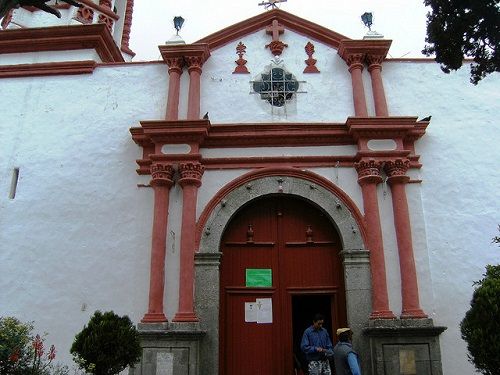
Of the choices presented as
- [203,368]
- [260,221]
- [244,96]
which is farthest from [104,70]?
[203,368]

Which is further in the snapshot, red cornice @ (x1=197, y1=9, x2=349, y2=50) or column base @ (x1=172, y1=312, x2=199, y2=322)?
red cornice @ (x1=197, y1=9, x2=349, y2=50)

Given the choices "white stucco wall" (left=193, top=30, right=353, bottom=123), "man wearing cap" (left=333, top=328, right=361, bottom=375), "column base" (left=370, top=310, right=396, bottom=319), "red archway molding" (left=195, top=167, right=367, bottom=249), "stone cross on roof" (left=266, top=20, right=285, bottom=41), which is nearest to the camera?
"man wearing cap" (left=333, top=328, right=361, bottom=375)

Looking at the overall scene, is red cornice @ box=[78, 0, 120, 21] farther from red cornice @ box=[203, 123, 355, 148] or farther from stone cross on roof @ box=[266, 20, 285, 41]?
red cornice @ box=[203, 123, 355, 148]

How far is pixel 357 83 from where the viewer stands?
9883 mm

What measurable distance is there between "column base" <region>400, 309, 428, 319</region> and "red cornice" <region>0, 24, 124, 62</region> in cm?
761

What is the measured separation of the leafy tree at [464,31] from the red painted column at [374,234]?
277cm

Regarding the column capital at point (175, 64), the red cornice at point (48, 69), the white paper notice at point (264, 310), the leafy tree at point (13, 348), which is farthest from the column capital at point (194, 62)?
the leafy tree at point (13, 348)

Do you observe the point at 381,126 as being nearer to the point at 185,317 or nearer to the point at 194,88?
the point at 194,88

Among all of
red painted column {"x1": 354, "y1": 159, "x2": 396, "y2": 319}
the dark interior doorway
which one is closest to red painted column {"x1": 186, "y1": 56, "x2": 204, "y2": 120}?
red painted column {"x1": 354, "y1": 159, "x2": 396, "y2": 319}

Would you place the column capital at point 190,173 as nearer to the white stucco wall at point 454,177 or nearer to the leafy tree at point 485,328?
the white stucco wall at point 454,177

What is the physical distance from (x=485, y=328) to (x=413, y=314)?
2.06 metres

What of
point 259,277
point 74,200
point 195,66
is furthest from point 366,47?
point 74,200

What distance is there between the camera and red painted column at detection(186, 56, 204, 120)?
9727 millimetres

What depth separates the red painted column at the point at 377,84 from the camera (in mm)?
9665
